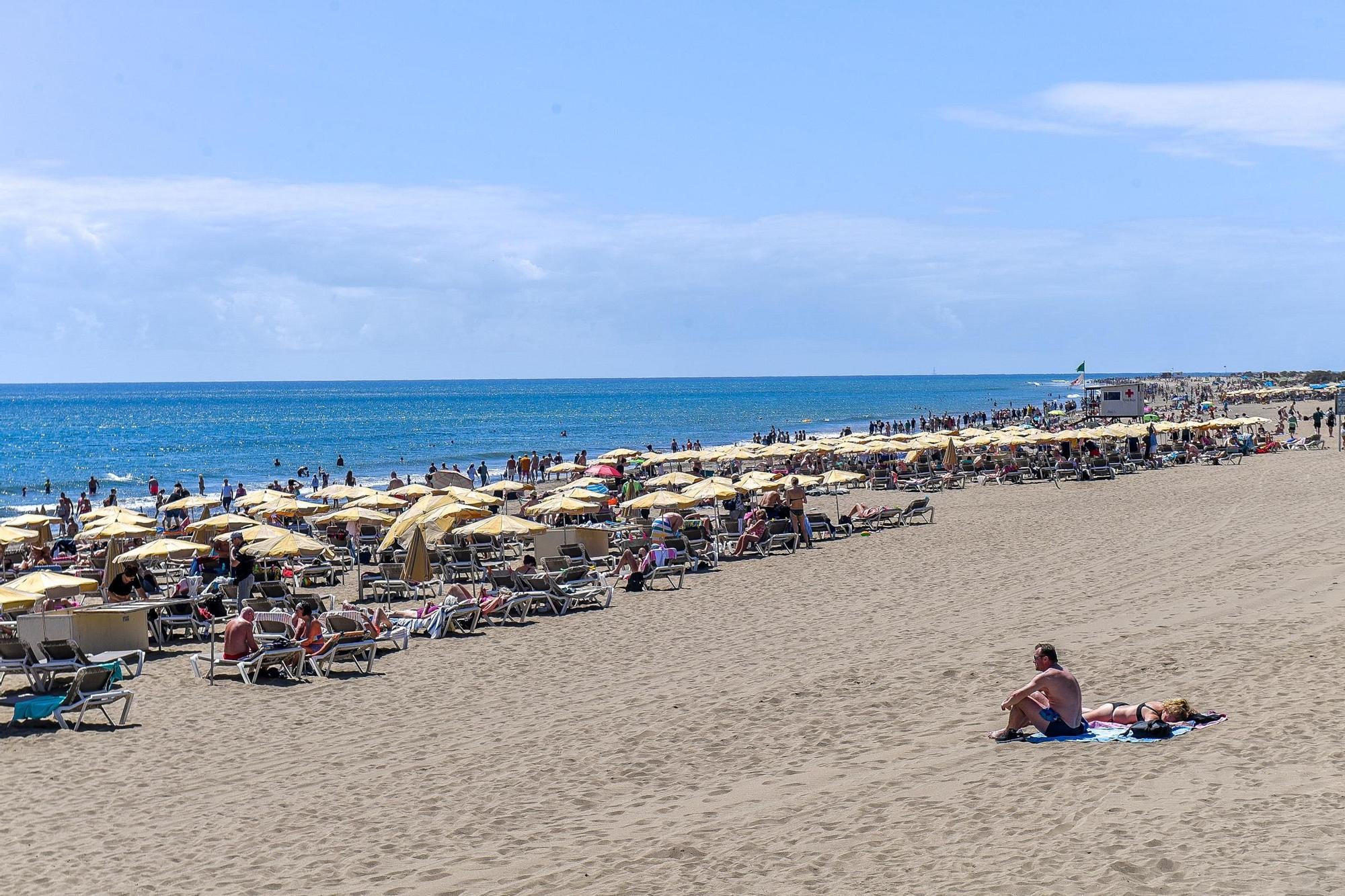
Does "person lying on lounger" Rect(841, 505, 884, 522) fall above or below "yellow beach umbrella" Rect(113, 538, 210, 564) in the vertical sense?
below

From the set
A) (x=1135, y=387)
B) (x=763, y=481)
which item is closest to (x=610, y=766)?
(x=763, y=481)

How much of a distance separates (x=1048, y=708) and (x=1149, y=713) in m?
0.60

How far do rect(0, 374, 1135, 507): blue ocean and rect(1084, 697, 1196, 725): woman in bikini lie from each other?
126 feet

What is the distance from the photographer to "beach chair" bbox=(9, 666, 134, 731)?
29.4ft

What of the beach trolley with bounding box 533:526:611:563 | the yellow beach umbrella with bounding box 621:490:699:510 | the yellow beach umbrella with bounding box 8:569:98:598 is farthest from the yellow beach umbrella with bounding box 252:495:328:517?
the yellow beach umbrella with bounding box 8:569:98:598

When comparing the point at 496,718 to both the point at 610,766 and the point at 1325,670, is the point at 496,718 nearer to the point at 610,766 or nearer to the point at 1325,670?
the point at 610,766

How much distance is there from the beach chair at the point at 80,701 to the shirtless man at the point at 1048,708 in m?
6.41

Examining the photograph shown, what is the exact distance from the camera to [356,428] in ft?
296

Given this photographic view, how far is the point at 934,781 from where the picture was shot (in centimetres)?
660

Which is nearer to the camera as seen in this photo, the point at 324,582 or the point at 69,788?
the point at 69,788

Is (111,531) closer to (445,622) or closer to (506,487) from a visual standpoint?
(506,487)

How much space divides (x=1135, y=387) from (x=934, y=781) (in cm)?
4124

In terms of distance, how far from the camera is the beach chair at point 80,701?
895cm

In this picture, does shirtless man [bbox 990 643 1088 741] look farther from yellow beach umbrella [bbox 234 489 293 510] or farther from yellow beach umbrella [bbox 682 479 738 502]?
yellow beach umbrella [bbox 234 489 293 510]
